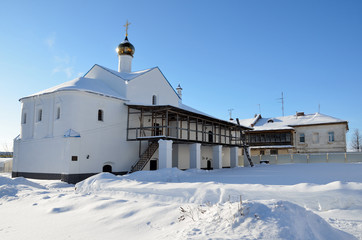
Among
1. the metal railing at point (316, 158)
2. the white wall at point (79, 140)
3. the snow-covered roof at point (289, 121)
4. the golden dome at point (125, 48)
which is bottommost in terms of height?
the metal railing at point (316, 158)

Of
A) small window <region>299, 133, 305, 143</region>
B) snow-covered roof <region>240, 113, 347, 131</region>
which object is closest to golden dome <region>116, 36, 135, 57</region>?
snow-covered roof <region>240, 113, 347, 131</region>

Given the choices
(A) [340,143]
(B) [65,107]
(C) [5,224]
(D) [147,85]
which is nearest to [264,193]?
(C) [5,224]

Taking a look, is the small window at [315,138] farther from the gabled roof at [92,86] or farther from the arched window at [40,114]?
the arched window at [40,114]

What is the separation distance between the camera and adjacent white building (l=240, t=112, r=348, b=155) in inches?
1503

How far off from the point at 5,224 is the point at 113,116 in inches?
530

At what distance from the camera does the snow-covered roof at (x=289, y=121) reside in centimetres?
3929

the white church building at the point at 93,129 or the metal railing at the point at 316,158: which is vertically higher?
the white church building at the point at 93,129

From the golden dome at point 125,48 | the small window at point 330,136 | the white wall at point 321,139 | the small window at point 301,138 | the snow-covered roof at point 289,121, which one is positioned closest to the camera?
the golden dome at point 125,48

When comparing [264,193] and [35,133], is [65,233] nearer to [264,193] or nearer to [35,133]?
[264,193]

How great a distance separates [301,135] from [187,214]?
38.3m

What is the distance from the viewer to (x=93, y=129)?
19.0 meters

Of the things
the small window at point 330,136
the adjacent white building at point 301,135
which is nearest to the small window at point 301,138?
the adjacent white building at point 301,135

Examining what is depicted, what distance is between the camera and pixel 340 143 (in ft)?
124

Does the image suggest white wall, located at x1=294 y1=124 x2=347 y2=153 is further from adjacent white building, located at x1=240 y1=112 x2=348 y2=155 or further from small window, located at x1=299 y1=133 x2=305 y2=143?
small window, located at x1=299 y1=133 x2=305 y2=143
